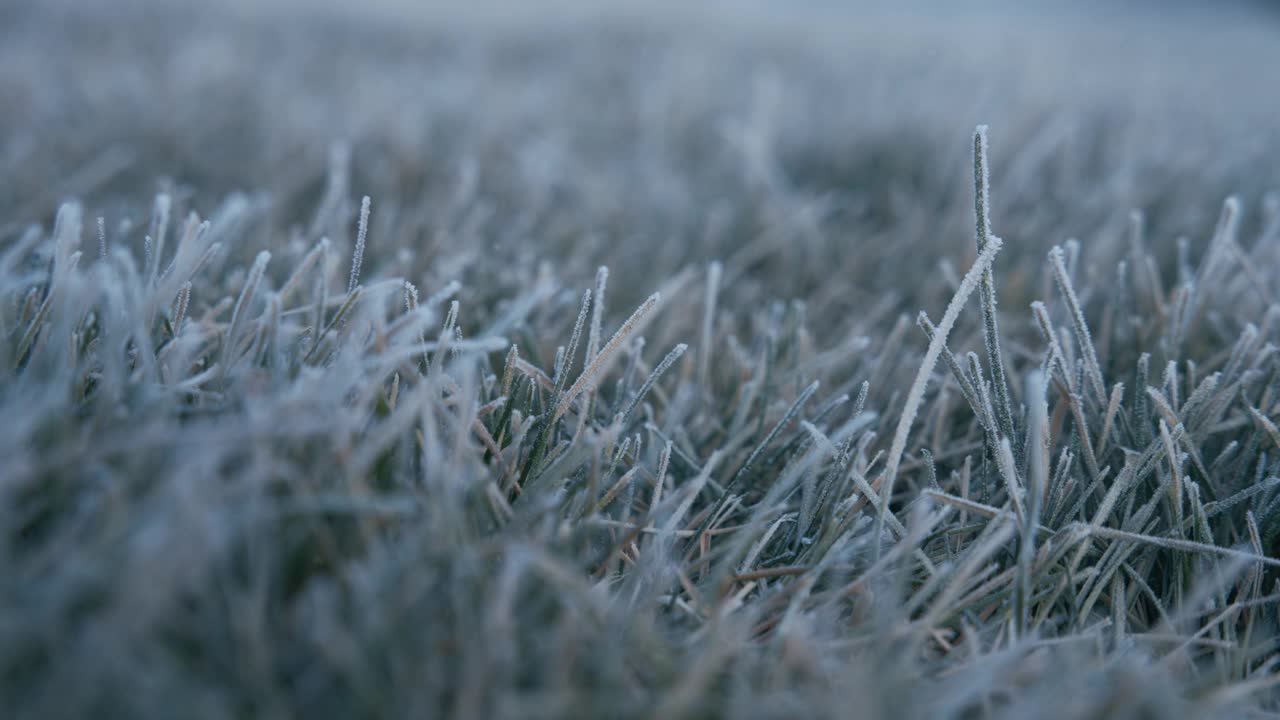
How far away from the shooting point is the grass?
1.65ft

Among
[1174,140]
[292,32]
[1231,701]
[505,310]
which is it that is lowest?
[1231,701]

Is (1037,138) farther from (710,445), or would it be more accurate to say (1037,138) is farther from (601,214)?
(710,445)

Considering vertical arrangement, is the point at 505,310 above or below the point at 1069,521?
above

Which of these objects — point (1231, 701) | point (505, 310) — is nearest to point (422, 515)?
point (505, 310)

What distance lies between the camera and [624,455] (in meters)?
0.80

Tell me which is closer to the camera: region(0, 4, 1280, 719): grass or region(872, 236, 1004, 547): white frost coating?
region(0, 4, 1280, 719): grass

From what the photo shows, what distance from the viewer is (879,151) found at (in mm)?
1853

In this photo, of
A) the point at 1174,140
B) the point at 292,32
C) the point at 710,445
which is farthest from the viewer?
the point at 292,32

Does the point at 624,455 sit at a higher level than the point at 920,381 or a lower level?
lower

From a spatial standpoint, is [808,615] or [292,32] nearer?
[808,615]

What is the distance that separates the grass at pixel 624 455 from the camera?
50 cm

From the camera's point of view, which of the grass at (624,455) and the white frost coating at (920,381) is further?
the white frost coating at (920,381)

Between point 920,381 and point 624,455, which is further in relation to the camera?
point 624,455

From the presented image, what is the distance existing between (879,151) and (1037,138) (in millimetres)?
300
